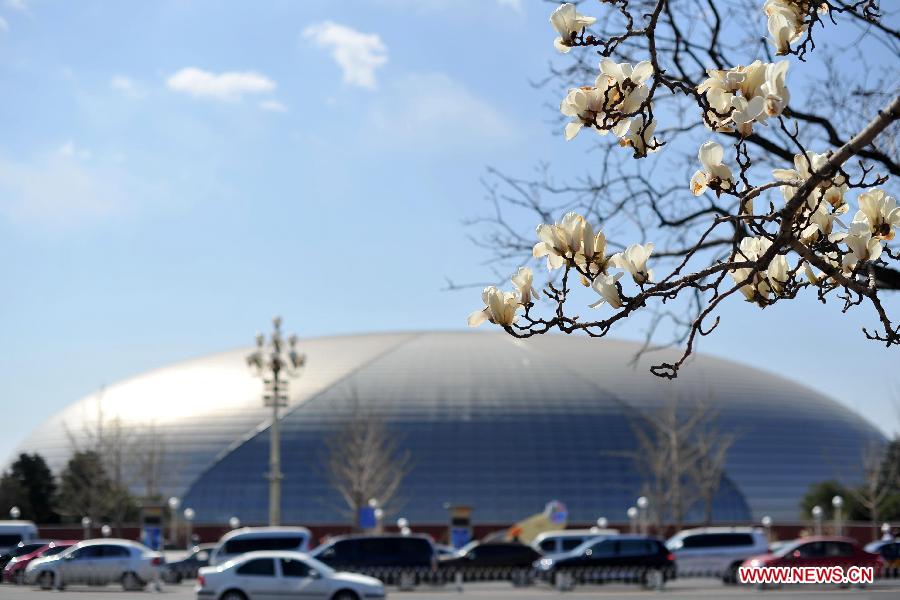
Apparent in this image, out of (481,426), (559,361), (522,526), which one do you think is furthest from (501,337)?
(522,526)

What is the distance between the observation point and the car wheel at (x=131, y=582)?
106 feet

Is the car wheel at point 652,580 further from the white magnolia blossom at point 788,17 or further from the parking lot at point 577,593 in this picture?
the white magnolia blossom at point 788,17

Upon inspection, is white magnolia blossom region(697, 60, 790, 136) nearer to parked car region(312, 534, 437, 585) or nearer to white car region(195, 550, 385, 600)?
white car region(195, 550, 385, 600)

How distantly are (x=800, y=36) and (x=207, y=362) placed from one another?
281ft

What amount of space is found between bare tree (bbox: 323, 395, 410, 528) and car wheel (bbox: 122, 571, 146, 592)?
2681 cm

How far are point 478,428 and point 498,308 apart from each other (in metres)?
67.1

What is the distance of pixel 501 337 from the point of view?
291 ft

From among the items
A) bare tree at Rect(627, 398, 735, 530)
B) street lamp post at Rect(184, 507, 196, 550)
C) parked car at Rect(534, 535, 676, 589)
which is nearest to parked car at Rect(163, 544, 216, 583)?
parked car at Rect(534, 535, 676, 589)

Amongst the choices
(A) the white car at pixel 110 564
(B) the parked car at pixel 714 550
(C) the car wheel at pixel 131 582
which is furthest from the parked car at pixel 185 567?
(B) the parked car at pixel 714 550

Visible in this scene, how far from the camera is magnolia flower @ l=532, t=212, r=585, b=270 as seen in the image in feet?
16.4

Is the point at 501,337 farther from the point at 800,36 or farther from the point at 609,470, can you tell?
the point at 800,36

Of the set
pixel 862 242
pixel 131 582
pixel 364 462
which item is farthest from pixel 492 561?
pixel 862 242

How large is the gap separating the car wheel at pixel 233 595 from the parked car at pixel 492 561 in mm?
15207

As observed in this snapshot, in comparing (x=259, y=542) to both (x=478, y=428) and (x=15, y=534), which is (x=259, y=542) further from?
(x=478, y=428)
